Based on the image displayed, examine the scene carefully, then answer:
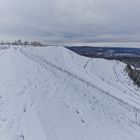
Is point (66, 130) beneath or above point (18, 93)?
beneath

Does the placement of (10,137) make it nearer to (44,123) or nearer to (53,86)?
(44,123)

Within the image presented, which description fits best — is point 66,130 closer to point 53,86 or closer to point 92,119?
point 92,119

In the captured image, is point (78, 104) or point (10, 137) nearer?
point (10, 137)

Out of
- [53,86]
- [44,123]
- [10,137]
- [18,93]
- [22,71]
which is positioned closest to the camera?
[10,137]

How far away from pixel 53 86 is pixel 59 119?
307 centimetres

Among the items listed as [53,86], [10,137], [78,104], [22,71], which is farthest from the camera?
[22,71]

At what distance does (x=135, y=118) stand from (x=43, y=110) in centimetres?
575

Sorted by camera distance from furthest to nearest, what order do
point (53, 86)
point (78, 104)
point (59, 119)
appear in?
point (53, 86), point (78, 104), point (59, 119)

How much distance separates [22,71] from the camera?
39.1ft

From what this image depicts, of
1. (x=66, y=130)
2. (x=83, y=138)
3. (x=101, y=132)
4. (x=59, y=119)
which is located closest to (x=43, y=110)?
(x=59, y=119)

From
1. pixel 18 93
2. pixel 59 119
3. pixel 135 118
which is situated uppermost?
pixel 18 93

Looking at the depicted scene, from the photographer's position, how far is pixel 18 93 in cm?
875

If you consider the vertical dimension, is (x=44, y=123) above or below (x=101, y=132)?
above

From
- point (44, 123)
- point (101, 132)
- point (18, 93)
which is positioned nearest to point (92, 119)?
point (101, 132)
